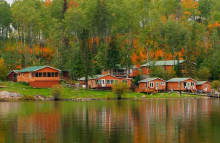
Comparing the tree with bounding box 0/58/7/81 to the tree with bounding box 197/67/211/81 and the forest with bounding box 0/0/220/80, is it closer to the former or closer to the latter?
the forest with bounding box 0/0/220/80

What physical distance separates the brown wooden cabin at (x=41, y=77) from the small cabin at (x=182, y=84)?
27.8 metres

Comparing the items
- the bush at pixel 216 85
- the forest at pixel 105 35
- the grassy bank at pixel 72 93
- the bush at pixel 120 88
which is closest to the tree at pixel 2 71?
the forest at pixel 105 35

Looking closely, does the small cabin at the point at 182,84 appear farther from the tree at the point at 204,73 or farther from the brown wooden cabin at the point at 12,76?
the brown wooden cabin at the point at 12,76

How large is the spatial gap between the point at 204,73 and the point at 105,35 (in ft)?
108

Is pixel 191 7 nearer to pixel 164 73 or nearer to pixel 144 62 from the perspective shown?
pixel 144 62

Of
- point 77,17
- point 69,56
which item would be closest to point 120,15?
point 77,17

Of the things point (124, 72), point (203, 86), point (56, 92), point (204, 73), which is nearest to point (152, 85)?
point (203, 86)

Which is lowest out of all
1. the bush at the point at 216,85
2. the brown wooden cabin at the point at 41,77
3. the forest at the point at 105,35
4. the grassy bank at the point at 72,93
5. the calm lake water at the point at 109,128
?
the calm lake water at the point at 109,128

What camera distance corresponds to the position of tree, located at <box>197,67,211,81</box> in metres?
106

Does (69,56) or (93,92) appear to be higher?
(69,56)

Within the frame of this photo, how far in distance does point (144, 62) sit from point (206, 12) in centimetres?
4412

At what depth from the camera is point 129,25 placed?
121000 millimetres

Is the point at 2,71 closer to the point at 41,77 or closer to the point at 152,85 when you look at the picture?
the point at 41,77

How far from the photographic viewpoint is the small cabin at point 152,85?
97.7 m
